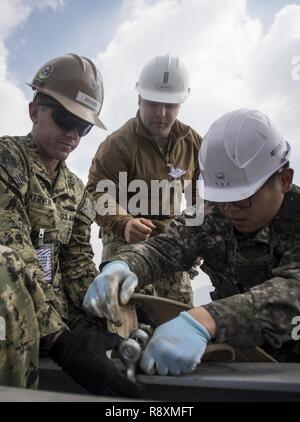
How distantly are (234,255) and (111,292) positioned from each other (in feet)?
1.96

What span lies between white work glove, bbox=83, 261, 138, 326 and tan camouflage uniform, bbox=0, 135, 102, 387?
0.50ft

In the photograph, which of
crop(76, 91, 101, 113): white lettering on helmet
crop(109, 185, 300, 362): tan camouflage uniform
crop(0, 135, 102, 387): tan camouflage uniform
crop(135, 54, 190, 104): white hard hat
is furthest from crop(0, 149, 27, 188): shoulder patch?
crop(135, 54, 190, 104): white hard hat

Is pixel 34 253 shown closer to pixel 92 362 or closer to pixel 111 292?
pixel 111 292

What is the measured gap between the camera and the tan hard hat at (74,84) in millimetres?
2549

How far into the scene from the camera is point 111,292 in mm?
1906

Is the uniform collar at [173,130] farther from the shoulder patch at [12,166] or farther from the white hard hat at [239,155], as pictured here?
the white hard hat at [239,155]

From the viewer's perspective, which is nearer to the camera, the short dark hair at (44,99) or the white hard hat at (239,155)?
the white hard hat at (239,155)

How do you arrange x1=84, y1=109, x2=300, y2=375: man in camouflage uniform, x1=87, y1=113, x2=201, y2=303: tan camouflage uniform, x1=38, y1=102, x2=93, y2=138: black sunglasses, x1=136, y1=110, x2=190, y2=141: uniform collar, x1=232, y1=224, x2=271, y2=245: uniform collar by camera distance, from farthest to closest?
x1=136, y1=110, x2=190, y2=141: uniform collar < x1=87, y1=113, x2=201, y2=303: tan camouflage uniform < x1=38, y1=102, x2=93, y2=138: black sunglasses < x1=232, y1=224, x2=271, y2=245: uniform collar < x1=84, y1=109, x2=300, y2=375: man in camouflage uniform

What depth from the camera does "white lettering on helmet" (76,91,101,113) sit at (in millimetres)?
2586

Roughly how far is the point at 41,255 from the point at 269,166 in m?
1.16

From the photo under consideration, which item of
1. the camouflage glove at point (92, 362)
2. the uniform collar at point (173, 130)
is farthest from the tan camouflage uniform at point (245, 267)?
the uniform collar at point (173, 130)

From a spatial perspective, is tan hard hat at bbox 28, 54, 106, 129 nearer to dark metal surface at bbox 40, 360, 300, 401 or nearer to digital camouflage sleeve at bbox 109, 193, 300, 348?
digital camouflage sleeve at bbox 109, 193, 300, 348

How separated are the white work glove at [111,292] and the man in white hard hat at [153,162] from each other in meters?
1.27

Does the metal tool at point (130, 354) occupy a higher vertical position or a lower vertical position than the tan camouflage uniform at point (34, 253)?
lower
